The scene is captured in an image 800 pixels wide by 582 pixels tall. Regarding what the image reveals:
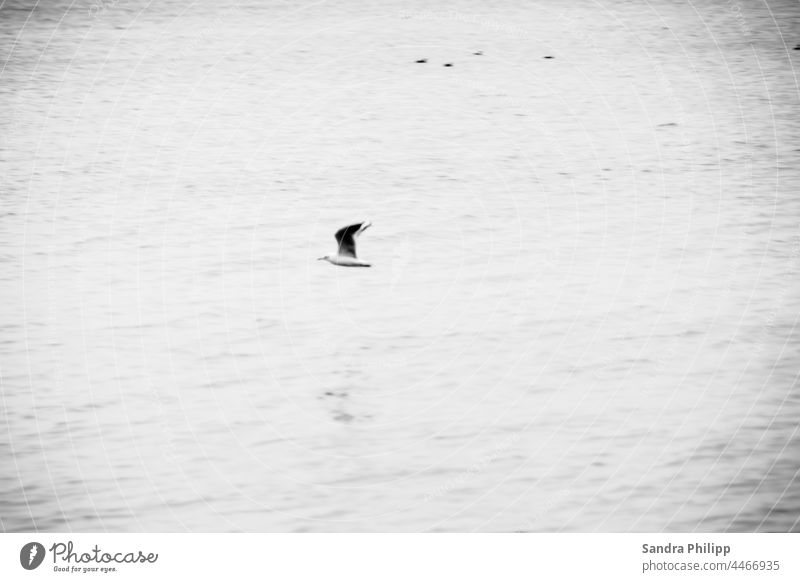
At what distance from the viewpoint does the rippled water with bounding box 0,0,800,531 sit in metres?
17.1

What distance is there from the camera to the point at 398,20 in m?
55.2

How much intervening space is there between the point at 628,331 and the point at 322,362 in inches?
213

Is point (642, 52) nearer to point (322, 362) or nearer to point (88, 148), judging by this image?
point (88, 148)

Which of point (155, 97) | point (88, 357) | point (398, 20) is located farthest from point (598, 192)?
point (398, 20)
